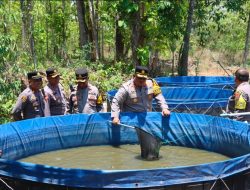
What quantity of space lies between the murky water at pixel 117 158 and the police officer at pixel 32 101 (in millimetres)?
768

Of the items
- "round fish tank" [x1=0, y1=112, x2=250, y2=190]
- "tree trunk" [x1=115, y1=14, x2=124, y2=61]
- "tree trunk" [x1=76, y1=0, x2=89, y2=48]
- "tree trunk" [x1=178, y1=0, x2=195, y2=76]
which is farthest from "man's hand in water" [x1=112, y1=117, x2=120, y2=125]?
"tree trunk" [x1=115, y1=14, x2=124, y2=61]

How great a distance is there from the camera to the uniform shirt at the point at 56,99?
25.9 feet

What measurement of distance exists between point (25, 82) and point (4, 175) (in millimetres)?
7827

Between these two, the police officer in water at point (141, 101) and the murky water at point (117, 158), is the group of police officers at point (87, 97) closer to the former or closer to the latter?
the police officer in water at point (141, 101)

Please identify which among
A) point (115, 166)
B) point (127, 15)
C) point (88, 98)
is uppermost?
point (127, 15)

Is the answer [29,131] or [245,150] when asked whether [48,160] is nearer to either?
[29,131]

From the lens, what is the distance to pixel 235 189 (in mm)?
5832

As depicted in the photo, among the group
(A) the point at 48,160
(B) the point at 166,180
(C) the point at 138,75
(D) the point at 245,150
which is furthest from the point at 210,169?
(A) the point at 48,160

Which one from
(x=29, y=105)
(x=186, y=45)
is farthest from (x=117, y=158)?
(x=186, y=45)

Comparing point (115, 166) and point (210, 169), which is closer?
point (210, 169)

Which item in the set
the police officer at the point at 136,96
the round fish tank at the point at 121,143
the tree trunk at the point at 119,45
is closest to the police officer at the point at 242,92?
the round fish tank at the point at 121,143

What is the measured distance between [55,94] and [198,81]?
31.3 feet

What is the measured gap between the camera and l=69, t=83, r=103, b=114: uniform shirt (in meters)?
8.14

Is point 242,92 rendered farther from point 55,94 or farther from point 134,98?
point 55,94
